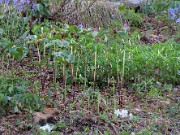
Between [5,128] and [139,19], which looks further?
[139,19]

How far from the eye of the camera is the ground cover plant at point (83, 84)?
9.11ft

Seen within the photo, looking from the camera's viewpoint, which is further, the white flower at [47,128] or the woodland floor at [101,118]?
the woodland floor at [101,118]

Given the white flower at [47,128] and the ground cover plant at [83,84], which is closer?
the white flower at [47,128]

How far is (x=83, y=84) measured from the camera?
345 cm

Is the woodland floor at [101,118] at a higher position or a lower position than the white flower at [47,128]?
lower

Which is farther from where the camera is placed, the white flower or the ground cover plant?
the ground cover plant

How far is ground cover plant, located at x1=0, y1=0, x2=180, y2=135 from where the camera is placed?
9.11 ft

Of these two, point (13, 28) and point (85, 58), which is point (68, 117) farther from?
point (13, 28)

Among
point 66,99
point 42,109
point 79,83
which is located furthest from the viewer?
point 79,83

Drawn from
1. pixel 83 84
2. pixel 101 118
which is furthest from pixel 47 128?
pixel 83 84

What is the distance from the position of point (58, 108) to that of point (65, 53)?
0.39 meters

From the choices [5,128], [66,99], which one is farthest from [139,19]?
[5,128]

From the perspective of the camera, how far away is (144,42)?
5293mm

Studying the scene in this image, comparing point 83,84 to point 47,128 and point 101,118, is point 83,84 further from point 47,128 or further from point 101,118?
point 47,128
